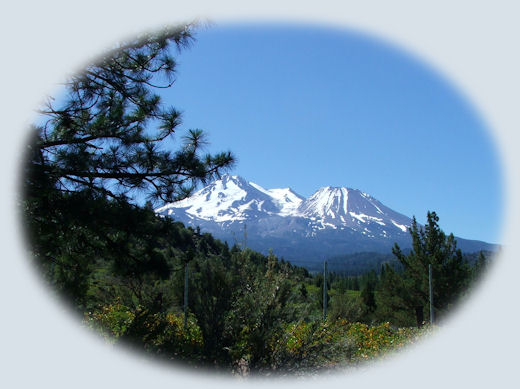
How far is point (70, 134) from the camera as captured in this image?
4.69 m

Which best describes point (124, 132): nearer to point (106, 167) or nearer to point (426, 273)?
point (106, 167)

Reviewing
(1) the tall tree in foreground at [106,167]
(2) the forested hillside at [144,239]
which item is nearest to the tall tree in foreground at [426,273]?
(2) the forested hillside at [144,239]

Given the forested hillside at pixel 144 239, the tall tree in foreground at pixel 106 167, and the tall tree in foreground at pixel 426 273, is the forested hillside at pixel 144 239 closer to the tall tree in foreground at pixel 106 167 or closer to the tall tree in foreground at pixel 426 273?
the tall tree in foreground at pixel 106 167

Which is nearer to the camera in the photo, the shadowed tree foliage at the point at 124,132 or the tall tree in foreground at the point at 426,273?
the shadowed tree foliage at the point at 124,132

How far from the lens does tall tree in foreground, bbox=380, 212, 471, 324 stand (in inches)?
546

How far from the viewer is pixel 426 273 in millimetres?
14227

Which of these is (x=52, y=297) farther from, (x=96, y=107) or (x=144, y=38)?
(x=144, y=38)

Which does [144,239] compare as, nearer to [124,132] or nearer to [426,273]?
[124,132]

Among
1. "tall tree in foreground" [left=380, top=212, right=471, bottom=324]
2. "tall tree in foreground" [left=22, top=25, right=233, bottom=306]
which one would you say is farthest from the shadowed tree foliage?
"tall tree in foreground" [left=380, top=212, right=471, bottom=324]

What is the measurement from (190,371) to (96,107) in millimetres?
3091

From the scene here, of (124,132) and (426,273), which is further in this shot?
(426,273)

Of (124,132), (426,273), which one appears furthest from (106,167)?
(426,273)

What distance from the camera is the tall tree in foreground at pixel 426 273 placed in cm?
1386

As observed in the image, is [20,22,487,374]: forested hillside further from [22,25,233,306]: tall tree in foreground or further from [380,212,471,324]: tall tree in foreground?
[380,212,471,324]: tall tree in foreground
